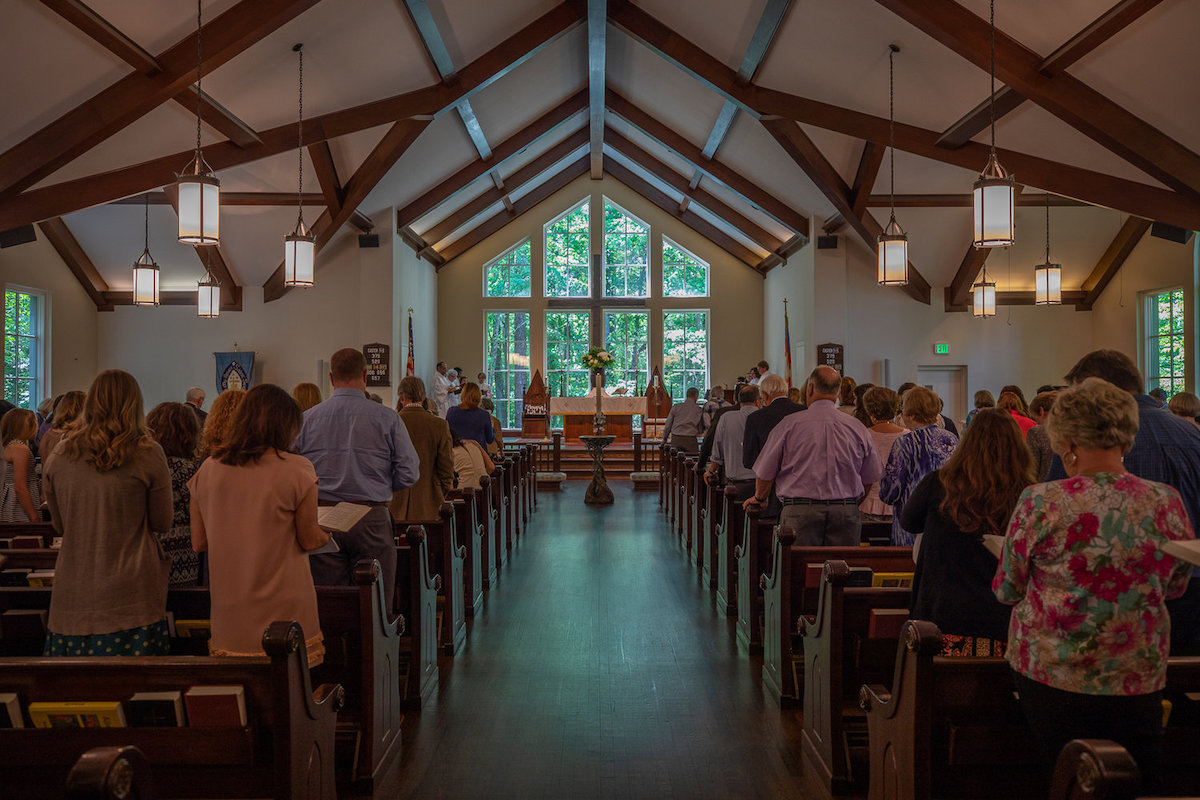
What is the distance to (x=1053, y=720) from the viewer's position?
1.88 metres

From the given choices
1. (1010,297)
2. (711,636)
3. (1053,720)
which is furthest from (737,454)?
(1010,297)

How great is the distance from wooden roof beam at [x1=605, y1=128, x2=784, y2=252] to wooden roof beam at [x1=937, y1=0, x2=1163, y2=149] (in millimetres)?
6705

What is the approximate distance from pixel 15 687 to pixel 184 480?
1.05m

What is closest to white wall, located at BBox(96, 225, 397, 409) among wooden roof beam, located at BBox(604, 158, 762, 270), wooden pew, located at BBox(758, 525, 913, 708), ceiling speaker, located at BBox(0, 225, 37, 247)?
ceiling speaker, located at BBox(0, 225, 37, 247)

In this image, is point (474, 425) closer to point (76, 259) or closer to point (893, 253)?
point (893, 253)

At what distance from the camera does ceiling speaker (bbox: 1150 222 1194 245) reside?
34.0ft

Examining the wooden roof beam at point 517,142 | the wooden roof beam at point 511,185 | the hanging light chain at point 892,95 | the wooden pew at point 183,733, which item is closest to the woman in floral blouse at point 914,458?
the wooden pew at point 183,733

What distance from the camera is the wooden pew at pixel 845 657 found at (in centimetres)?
298

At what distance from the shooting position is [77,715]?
2.10 metres

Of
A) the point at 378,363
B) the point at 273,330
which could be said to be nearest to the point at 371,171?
the point at 378,363

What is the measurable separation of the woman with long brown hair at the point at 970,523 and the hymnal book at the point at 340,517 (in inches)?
64.9

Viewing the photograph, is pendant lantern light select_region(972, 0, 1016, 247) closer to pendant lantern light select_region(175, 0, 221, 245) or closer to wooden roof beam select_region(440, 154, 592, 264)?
pendant lantern light select_region(175, 0, 221, 245)

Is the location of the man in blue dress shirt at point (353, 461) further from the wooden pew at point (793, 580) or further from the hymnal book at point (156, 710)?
the wooden pew at point (793, 580)

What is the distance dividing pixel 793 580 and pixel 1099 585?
201 centimetres
